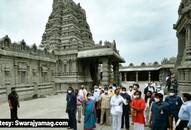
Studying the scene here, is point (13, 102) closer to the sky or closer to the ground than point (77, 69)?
closer to the ground

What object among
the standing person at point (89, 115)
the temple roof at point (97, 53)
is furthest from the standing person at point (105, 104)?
the temple roof at point (97, 53)

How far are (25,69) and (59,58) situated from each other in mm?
7217

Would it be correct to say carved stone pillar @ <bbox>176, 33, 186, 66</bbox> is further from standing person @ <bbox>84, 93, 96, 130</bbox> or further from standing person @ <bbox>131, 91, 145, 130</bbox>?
standing person @ <bbox>131, 91, 145, 130</bbox>

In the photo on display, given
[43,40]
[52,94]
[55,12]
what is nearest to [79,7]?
[55,12]

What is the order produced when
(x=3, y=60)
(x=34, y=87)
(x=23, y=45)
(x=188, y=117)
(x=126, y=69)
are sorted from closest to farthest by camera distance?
(x=188, y=117) → (x=3, y=60) → (x=23, y=45) → (x=34, y=87) → (x=126, y=69)

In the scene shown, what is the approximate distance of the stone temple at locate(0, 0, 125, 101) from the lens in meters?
19.8

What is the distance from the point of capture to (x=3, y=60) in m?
18.4

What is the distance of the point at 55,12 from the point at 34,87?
1387cm

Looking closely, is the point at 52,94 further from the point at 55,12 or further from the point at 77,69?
the point at 55,12

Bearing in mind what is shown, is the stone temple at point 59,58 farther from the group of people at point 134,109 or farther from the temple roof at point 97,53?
the group of people at point 134,109

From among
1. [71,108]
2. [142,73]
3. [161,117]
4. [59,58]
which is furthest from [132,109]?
[142,73]

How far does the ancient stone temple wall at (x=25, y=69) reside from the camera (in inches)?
729

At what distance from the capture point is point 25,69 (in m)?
21.6

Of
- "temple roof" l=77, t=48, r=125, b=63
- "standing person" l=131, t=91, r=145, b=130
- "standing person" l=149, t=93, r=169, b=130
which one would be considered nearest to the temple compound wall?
"temple roof" l=77, t=48, r=125, b=63
